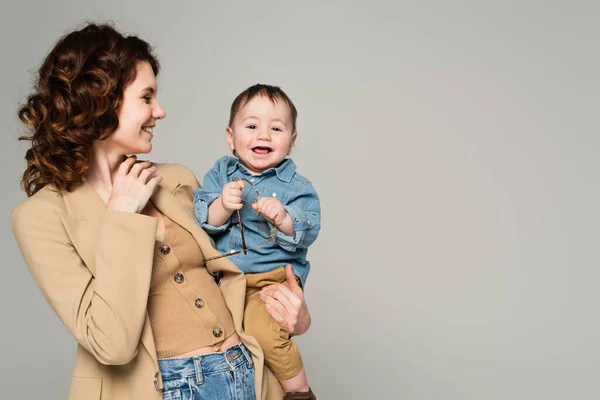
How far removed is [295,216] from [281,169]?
0.26 metres

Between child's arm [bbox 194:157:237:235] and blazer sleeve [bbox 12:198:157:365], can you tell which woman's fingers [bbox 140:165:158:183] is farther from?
child's arm [bbox 194:157:237:235]

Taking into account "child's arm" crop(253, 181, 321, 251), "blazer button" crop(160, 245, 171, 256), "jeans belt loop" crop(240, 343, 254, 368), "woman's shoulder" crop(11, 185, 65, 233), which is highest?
"child's arm" crop(253, 181, 321, 251)

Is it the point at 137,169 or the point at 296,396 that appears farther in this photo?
the point at 296,396

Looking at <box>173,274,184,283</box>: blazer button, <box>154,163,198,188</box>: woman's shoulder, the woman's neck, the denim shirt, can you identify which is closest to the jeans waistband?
<box>173,274,184,283</box>: blazer button

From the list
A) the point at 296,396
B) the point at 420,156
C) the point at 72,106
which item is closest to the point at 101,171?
the point at 72,106

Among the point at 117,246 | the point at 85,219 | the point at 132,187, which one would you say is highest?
the point at 132,187

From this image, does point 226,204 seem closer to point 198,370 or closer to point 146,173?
point 146,173

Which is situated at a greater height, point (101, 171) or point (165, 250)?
point (101, 171)

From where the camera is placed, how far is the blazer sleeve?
242cm

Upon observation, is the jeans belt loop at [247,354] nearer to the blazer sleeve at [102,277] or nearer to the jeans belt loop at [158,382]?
the jeans belt loop at [158,382]

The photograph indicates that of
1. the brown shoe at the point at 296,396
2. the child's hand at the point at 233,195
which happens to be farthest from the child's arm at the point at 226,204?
the brown shoe at the point at 296,396

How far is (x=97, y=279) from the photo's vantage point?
2.43m

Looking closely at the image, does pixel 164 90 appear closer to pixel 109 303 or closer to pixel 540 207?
pixel 540 207

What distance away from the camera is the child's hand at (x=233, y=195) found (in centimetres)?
282
